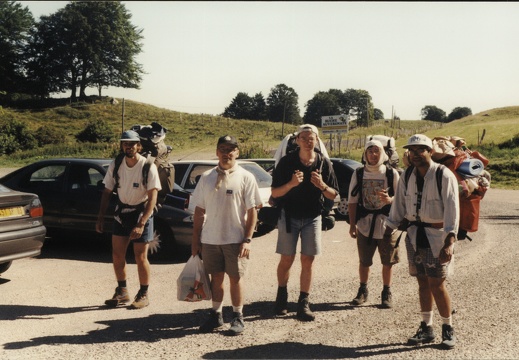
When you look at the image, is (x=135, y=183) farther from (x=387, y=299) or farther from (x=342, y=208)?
(x=342, y=208)

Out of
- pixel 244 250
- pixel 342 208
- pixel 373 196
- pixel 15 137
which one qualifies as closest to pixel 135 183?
pixel 244 250

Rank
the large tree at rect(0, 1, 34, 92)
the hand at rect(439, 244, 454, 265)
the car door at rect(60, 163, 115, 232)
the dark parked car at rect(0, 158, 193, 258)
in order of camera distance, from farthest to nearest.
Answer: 1. the large tree at rect(0, 1, 34, 92)
2. the car door at rect(60, 163, 115, 232)
3. the dark parked car at rect(0, 158, 193, 258)
4. the hand at rect(439, 244, 454, 265)

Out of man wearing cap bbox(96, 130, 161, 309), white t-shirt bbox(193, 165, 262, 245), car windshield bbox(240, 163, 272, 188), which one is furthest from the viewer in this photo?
car windshield bbox(240, 163, 272, 188)

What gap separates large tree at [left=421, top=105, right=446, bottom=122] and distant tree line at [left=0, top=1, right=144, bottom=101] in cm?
9901

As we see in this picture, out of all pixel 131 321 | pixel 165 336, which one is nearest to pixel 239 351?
pixel 165 336

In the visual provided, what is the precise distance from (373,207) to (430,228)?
1.23m

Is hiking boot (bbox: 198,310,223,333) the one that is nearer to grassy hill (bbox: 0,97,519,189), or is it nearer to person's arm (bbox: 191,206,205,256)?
person's arm (bbox: 191,206,205,256)

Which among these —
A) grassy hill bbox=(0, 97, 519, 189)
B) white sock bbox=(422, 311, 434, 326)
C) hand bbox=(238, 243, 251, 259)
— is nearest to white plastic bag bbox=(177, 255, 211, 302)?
hand bbox=(238, 243, 251, 259)

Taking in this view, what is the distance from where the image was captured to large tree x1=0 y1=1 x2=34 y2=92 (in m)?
77.8

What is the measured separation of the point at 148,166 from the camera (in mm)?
5516

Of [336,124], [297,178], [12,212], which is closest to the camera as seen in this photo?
[297,178]

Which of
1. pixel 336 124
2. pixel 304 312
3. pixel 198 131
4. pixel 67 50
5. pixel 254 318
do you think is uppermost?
pixel 67 50

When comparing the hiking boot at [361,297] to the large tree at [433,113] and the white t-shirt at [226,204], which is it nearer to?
the white t-shirt at [226,204]

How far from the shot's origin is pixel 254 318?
5234 mm
